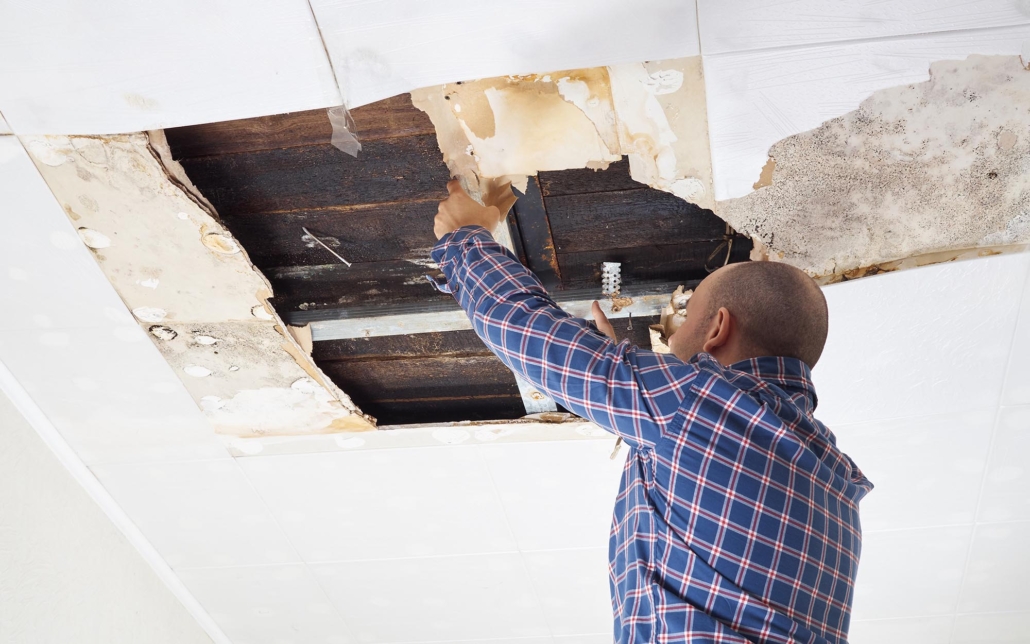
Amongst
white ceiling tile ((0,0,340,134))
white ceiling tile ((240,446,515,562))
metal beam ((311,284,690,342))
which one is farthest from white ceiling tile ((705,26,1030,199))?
white ceiling tile ((240,446,515,562))

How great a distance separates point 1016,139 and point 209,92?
1.28m

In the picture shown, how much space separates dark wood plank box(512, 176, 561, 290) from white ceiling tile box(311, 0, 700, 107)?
0.24m

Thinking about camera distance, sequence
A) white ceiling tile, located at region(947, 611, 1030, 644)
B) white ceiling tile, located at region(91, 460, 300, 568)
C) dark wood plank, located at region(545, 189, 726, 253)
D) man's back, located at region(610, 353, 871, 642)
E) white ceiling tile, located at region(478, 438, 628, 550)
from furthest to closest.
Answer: white ceiling tile, located at region(947, 611, 1030, 644), white ceiling tile, located at region(91, 460, 300, 568), white ceiling tile, located at region(478, 438, 628, 550), dark wood plank, located at region(545, 189, 726, 253), man's back, located at region(610, 353, 871, 642)

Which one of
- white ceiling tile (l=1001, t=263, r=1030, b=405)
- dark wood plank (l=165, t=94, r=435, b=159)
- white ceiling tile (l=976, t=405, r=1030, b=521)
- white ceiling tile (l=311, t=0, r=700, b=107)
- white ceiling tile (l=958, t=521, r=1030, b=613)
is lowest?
white ceiling tile (l=958, t=521, r=1030, b=613)

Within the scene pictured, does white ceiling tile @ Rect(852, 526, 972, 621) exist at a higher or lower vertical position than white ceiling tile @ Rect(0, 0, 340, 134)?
lower

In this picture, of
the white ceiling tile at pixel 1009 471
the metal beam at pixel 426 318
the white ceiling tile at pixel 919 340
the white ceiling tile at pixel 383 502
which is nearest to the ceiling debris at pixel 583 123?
the metal beam at pixel 426 318

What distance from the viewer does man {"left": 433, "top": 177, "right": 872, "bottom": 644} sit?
1.04 metres

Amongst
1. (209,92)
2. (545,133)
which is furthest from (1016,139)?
(209,92)

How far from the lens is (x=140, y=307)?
155 centimetres

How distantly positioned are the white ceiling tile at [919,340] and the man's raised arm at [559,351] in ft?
1.85

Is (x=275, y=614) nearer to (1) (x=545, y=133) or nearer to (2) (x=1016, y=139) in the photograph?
(1) (x=545, y=133)

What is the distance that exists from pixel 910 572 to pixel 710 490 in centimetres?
148

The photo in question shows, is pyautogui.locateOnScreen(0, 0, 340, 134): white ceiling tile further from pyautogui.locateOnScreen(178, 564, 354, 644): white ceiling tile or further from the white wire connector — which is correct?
pyautogui.locateOnScreen(178, 564, 354, 644): white ceiling tile

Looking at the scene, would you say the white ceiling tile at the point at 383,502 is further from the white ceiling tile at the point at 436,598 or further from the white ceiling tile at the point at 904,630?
the white ceiling tile at the point at 904,630
